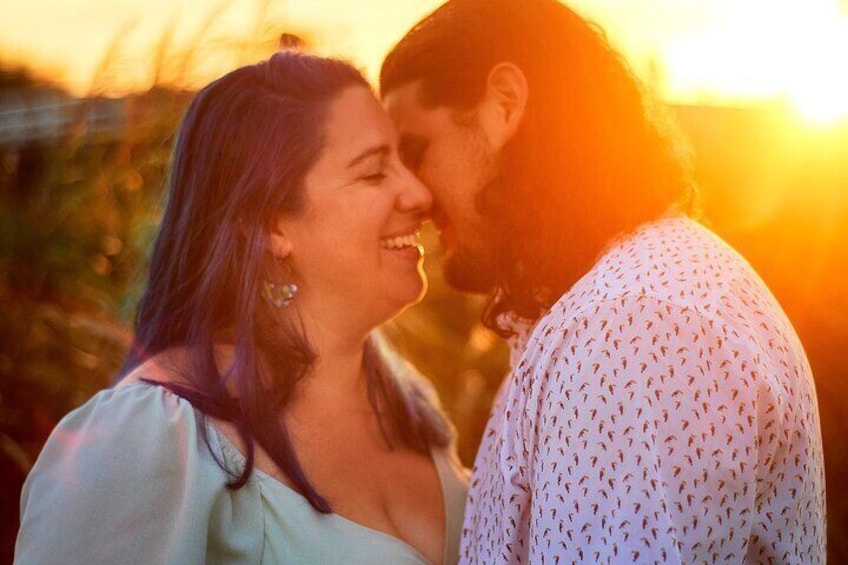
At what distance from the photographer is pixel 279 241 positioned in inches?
111

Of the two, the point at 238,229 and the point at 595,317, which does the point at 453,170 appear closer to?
the point at 238,229

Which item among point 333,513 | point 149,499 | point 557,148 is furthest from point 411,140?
point 149,499

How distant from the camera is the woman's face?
2.79m

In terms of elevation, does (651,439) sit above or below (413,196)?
below

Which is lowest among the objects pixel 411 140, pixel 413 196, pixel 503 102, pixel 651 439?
pixel 651 439

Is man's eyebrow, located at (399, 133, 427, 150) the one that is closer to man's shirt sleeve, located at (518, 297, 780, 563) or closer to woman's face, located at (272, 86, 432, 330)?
woman's face, located at (272, 86, 432, 330)

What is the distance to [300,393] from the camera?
2.82 metres

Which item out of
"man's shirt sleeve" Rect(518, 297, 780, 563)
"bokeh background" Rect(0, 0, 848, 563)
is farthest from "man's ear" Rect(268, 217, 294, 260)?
"man's shirt sleeve" Rect(518, 297, 780, 563)

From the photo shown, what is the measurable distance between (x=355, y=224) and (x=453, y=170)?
324 mm

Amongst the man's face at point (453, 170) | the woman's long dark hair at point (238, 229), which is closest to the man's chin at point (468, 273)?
the man's face at point (453, 170)

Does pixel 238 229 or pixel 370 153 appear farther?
pixel 370 153

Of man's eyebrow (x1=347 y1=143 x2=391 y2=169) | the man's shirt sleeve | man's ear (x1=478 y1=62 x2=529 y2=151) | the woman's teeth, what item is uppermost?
man's ear (x1=478 y1=62 x2=529 y2=151)

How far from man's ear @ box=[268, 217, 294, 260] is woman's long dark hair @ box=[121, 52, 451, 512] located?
1.1 inches

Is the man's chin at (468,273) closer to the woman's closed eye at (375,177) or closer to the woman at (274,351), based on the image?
the woman at (274,351)
